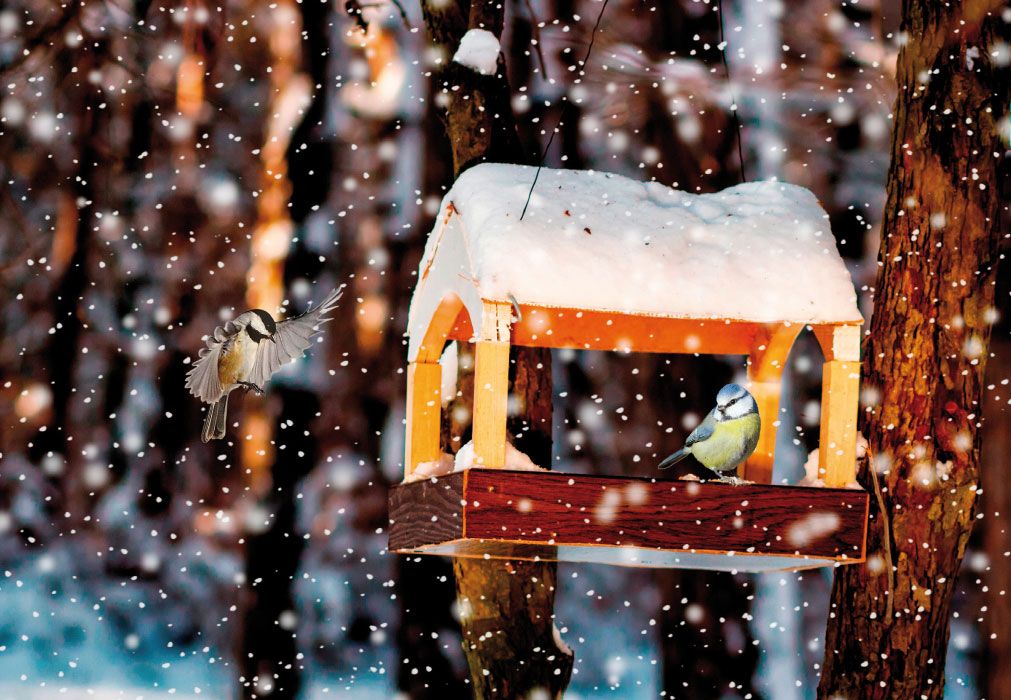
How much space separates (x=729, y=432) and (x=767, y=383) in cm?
63

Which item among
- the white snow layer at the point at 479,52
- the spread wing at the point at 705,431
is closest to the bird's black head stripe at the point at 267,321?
the spread wing at the point at 705,431

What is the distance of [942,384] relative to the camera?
2.77m

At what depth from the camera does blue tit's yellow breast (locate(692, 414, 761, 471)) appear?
2389 mm

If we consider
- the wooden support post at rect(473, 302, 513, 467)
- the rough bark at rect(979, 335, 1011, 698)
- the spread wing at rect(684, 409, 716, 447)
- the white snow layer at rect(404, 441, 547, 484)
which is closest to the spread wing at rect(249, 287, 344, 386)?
the white snow layer at rect(404, 441, 547, 484)

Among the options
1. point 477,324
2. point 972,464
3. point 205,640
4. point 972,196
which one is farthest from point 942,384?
point 205,640

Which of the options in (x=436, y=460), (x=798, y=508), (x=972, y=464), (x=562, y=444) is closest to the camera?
(x=798, y=508)

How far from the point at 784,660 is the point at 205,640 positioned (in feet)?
8.38

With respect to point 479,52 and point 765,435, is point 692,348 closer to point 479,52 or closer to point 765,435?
point 765,435

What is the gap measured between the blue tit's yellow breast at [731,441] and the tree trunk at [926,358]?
0.49 m

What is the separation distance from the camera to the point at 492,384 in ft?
7.68

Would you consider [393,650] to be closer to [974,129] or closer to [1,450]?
[1,450]

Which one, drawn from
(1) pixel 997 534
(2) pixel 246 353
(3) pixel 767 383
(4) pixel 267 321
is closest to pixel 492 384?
(4) pixel 267 321

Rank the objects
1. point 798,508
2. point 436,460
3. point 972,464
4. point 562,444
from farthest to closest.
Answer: point 562,444 → point 436,460 → point 972,464 → point 798,508

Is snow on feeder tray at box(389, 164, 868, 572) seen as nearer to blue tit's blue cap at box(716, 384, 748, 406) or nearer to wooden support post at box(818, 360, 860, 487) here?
wooden support post at box(818, 360, 860, 487)
